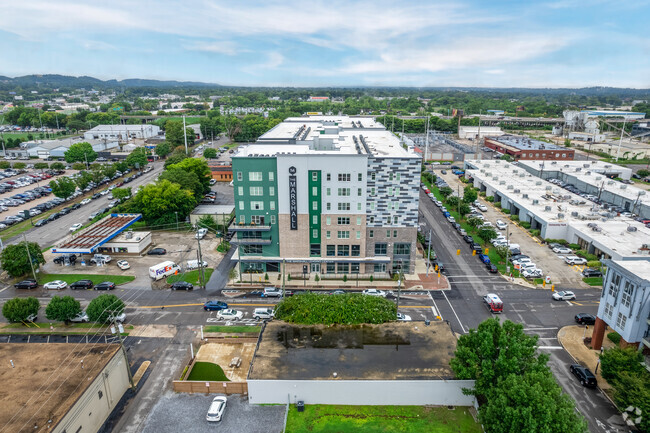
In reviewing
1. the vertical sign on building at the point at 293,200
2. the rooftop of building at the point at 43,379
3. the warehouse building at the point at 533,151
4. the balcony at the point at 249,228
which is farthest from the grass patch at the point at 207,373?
the warehouse building at the point at 533,151

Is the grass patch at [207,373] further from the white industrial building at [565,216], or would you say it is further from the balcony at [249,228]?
the white industrial building at [565,216]

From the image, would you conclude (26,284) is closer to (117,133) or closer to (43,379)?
(43,379)

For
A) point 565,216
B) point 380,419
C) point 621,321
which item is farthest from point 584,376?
point 565,216

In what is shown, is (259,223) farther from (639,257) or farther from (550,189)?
(550,189)

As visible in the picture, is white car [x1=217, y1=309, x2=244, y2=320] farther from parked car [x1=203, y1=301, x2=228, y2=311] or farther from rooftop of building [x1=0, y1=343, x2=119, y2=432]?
rooftop of building [x1=0, y1=343, x2=119, y2=432]

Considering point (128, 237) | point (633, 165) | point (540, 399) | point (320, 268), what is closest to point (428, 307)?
point (320, 268)
